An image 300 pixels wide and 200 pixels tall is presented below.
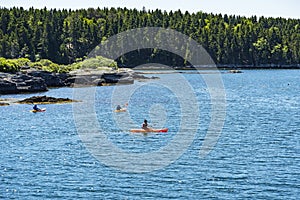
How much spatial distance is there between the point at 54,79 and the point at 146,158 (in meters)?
89.0

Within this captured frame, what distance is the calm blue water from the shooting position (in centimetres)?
3962

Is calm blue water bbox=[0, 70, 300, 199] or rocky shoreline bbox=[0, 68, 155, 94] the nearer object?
calm blue water bbox=[0, 70, 300, 199]

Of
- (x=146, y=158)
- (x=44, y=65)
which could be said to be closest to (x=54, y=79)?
(x=44, y=65)

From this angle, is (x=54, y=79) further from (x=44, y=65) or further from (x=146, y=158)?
(x=146, y=158)

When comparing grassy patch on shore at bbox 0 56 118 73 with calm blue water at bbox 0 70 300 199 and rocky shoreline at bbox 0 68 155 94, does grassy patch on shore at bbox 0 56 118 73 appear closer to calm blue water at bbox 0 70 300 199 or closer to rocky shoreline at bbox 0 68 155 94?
rocky shoreline at bbox 0 68 155 94

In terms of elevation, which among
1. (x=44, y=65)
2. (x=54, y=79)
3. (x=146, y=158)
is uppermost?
(x=44, y=65)

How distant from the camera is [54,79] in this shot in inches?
5325

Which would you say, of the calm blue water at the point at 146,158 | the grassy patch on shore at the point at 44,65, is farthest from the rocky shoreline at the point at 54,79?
the calm blue water at the point at 146,158

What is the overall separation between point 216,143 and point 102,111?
106ft

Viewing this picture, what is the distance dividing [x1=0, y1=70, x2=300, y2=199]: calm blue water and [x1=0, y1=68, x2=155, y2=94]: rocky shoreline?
88.0 ft

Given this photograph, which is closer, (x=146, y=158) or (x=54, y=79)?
(x=146, y=158)

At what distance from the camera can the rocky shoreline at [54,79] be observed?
111 meters

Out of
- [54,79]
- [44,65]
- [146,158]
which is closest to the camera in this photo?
[146,158]

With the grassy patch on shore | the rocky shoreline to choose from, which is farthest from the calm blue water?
the grassy patch on shore
